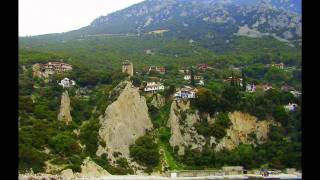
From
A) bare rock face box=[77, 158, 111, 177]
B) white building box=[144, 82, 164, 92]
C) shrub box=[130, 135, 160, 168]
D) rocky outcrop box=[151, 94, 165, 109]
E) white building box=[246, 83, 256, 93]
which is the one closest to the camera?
bare rock face box=[77, 158, 111, 177]

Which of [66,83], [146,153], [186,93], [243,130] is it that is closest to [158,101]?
[186,93]

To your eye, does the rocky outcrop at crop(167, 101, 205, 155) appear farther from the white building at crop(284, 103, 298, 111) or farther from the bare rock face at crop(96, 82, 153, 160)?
the white building at crop(284, 103, 298, 111)

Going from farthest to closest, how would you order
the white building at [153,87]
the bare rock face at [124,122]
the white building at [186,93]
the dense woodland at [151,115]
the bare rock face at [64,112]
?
the white building at [153,87] → the white building at [186,93] → the bare rock face at [64,112] → the bare rock face at [124,122] → the dense woodland at [151,115]

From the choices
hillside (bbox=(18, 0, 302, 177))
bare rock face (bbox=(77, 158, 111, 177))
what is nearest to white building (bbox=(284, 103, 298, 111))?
hillside (bbox=(18, 0, 302, 177))

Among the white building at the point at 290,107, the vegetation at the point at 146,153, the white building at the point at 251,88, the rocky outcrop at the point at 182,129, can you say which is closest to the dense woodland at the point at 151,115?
the vegetation at the point at 146,153

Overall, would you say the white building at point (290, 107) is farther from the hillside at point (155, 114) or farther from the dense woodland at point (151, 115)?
the dense woodland at point (151, 115)

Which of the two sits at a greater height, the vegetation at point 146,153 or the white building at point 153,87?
the white building at point 153,87

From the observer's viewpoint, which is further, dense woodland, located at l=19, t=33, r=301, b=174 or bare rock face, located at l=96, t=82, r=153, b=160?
bare rock face, located at l=96, t=82, r=153, b=160
